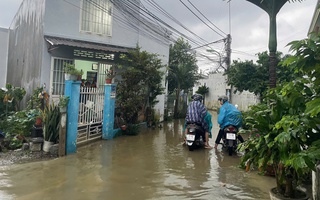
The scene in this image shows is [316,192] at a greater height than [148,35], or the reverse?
[148,35]

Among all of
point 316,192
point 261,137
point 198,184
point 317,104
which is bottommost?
point 198,184

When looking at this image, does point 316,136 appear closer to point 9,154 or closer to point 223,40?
point 9,154

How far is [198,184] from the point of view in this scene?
186 inches

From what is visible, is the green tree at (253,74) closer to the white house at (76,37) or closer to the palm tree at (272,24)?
the palm tree at (272,24)

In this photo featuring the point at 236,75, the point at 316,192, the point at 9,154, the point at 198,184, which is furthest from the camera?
the point at 236,75

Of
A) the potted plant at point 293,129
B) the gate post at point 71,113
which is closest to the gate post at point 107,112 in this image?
the gate post at point 71,113

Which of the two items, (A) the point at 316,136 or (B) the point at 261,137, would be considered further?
(B) the point at 261,137

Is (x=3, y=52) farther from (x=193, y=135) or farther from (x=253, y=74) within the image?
(x=253, y=74)

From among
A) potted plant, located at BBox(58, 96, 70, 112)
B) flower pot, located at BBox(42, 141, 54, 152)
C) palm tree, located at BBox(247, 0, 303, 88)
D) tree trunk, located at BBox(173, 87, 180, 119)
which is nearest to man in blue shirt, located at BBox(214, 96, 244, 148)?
palm tree, located at BBox(247, 0, 303, 88)

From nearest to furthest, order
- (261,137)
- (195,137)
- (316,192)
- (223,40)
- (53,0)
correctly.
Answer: (261,137)
(316,192)
(195,137)
(53,0)
(223,40)

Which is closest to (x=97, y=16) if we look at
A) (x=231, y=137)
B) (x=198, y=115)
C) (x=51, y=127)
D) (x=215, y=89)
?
(x=51, y=127)

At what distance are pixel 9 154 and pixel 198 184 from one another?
4758 mm

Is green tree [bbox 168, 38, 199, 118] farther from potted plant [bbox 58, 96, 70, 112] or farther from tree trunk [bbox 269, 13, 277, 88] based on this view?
potted plant [bbox 58, 96, 70, 112]

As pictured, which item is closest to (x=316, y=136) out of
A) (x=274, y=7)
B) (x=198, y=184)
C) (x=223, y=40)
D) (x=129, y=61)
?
(x=198, y=184)
